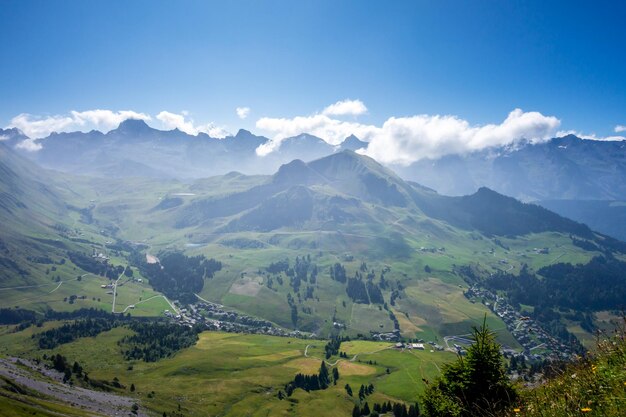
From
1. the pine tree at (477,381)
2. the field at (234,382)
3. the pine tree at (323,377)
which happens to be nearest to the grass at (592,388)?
the pine tree at (477,381)

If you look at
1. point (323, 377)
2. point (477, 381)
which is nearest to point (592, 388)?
point (477, 381)

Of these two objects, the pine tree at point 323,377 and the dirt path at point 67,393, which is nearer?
the dirt path at point 67,393

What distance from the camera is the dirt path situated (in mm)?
123250

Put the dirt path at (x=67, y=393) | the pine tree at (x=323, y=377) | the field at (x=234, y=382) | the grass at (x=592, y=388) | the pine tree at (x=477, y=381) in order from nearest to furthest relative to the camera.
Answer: the grass at (x=592, y=388), the pine tree at (x=477, y=381), the dirt path at (x=67, y=393), the field at (x=234, y=382), the pine tree at (x=323, y=377)

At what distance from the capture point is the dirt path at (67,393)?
123 m

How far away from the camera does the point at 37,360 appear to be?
164m

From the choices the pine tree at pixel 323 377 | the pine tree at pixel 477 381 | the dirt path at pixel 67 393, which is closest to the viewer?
the pine tree at pixel 477 381

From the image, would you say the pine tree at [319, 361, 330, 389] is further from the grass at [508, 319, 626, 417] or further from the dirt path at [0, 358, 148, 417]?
the grass at [508, 319, 626, 417]

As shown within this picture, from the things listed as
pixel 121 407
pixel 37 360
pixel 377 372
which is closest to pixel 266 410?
pixel 121 407

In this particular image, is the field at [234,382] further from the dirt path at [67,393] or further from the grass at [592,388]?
the grass at [592,388]

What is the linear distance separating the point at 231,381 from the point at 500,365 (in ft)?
535

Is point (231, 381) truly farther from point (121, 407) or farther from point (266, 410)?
point (121, 407)

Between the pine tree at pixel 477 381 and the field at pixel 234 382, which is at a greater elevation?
the pine tree at pixel 477 381

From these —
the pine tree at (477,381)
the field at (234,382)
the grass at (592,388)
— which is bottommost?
the field at (234,382)
